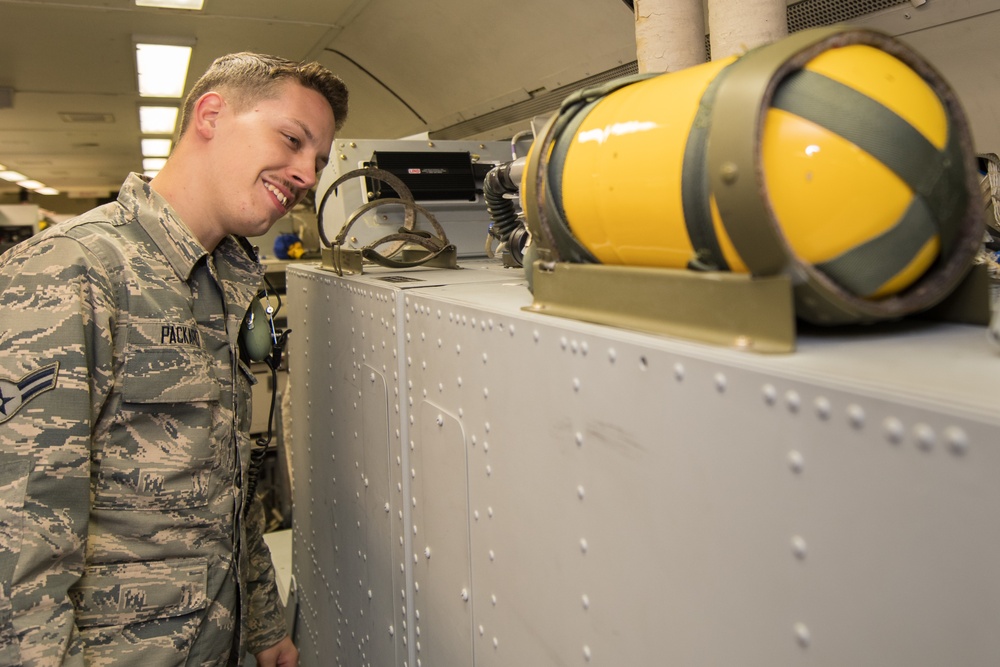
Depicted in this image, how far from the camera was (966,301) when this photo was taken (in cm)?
88

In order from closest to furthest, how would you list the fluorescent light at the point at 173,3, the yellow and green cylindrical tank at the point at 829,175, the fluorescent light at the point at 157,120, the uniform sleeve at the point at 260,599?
the yellow and green cylindrical tank at the point at 829,175 < the uniform sleeve at the point at 260,599 < the fluorescent light at the point at 173,3 < the fluorescent light at the point at 157,120

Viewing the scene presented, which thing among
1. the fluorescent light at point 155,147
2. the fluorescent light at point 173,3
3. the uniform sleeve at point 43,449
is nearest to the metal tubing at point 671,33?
the uniform sleeve at point 43,449

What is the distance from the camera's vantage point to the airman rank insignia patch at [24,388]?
132 centimetres

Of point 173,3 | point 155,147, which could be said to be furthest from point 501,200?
point 155,147

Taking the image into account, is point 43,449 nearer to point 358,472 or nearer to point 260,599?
point 358,472

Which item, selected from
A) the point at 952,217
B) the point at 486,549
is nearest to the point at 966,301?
the point at 952,217

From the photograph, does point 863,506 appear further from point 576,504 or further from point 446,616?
point 446,616

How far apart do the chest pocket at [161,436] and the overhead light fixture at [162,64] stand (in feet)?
15.4

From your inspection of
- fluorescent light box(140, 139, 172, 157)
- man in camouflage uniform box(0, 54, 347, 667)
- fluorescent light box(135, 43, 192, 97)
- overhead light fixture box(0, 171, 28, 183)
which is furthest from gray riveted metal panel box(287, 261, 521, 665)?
overhead light fixture box(0, 171, 28, 183)

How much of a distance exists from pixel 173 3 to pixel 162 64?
1.58 metres

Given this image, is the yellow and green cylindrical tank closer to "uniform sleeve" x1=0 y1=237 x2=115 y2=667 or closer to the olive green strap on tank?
the olive green strap on tank

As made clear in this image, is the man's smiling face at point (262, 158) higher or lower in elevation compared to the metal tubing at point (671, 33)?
lower

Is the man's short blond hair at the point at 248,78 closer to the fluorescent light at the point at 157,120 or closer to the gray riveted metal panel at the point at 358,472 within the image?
the gray riveted metal panel at the point at 358,472

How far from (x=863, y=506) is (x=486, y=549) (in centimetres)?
80
